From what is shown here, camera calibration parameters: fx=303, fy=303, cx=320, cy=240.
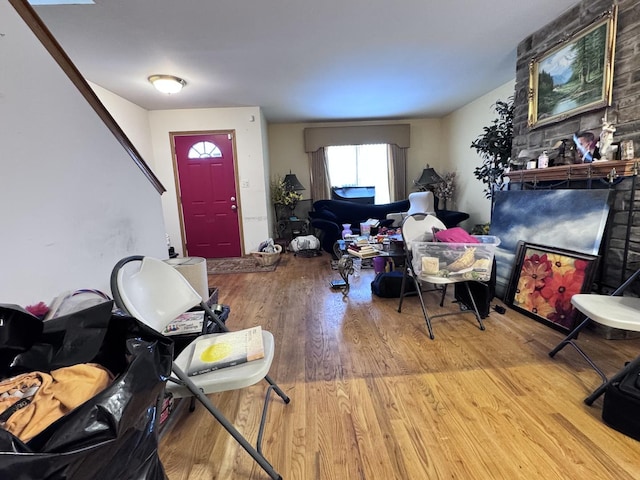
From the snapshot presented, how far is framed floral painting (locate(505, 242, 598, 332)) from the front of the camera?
6.79ft

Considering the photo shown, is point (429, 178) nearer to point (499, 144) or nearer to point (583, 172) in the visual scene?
point (499, 144)

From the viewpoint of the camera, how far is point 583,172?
7.08 ft

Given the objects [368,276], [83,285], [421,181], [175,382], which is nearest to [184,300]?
[175,382]

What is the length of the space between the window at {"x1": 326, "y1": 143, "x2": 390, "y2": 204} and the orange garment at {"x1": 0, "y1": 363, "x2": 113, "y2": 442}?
5.53 m

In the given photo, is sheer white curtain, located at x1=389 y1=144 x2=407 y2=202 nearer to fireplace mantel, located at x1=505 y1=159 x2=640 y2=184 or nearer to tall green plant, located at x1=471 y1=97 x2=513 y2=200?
tall green plant, located at x1=471 y1=97 x2=513 y2=200

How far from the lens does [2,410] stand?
25.0 inches

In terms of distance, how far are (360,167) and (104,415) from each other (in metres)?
5.90

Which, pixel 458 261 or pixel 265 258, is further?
pixel 265 258

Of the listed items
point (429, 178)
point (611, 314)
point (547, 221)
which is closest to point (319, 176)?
point (429, 178)

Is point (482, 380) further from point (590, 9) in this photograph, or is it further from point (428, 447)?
point (590, 9)

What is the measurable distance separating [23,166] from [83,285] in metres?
0.59

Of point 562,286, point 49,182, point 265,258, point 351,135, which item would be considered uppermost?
point 351,135

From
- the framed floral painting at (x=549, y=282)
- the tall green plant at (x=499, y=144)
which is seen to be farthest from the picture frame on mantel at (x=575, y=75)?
the framed floral painting at (x=549, y=282)

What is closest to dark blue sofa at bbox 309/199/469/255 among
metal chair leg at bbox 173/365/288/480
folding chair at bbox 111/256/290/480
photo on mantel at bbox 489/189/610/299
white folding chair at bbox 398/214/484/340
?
photo on mantel at bbox 489/189/610/299
